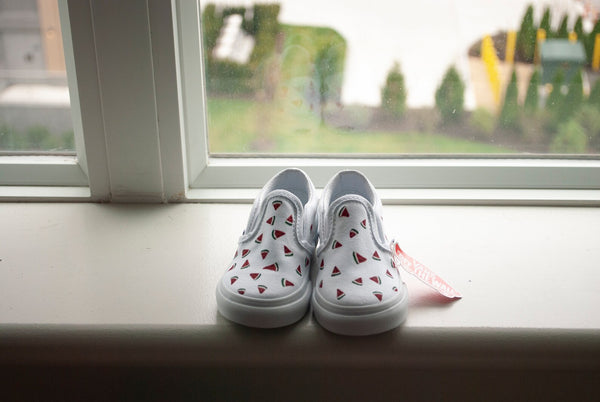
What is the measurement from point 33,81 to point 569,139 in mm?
904

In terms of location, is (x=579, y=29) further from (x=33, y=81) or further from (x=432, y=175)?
(x=33, y=81)

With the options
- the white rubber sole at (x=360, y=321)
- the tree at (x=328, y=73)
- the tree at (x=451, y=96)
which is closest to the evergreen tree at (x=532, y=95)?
the tree at (x=451, y=96)

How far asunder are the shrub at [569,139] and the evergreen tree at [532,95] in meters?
0.06

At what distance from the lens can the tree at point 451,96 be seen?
0.94 m

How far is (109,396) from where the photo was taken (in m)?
0.64

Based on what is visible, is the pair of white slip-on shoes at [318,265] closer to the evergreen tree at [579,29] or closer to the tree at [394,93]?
the tree at [394,93]

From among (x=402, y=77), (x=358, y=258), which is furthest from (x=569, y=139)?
(x=358, y=258)

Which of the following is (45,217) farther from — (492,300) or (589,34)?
(589,34)

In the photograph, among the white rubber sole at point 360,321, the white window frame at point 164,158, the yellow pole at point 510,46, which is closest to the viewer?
the white rubber sole at point 360,321

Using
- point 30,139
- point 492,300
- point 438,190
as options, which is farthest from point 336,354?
point 30,139

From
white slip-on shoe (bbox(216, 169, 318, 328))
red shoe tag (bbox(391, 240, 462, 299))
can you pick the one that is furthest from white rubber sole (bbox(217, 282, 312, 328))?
red shoe tag (bbox(391, 240, 462, 299))

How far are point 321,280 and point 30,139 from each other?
0.62 meters

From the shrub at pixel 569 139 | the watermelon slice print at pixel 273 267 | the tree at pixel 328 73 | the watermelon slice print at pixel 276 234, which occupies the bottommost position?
the watermelon slice print at pixel 273 267

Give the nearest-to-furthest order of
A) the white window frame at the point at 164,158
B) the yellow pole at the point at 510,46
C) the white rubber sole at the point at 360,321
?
1. the white rubber sole at the point at 360,321
2. the white window frame at the point at 164,158
3. the yellow pole at the point at 510,46
